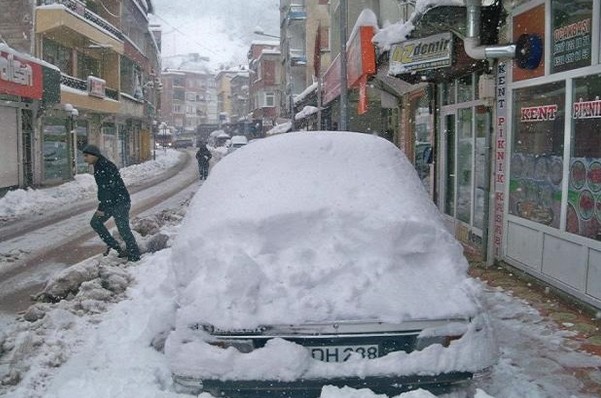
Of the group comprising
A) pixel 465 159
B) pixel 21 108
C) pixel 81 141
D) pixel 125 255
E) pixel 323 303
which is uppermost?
pixel 21 108

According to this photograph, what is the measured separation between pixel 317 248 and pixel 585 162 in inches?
164

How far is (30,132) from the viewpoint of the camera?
68.6 ft

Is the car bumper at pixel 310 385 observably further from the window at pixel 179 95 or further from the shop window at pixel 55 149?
the window at pixel 179 95

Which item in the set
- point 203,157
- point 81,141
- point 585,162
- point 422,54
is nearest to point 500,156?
point 585,162

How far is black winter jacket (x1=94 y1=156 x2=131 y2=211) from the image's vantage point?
27.0 feet

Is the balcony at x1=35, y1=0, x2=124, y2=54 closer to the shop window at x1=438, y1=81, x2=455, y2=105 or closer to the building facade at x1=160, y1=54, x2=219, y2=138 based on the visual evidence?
the shop window at x1=438, y1=81, x2=455, y2=105

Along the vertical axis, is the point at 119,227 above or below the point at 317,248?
below

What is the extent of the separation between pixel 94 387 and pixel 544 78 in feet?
20.2

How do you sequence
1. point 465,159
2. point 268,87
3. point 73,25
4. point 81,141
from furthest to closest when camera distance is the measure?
1. point 268,87
2. point 81,141
3. point 73,25
4. point 465,159

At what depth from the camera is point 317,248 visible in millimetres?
3514

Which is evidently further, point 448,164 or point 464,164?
point 448,164

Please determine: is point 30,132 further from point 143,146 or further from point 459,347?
point 143,146

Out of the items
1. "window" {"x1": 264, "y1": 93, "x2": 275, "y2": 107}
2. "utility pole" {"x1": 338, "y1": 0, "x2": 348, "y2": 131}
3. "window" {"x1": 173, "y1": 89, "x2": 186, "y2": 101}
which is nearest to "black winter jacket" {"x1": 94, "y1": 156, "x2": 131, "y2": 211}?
"utility pole" {"x1": 338, "y1": 0, "x2": 348, "y2": 131}

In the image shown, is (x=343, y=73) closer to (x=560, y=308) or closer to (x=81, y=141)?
(x=560, y=308)
